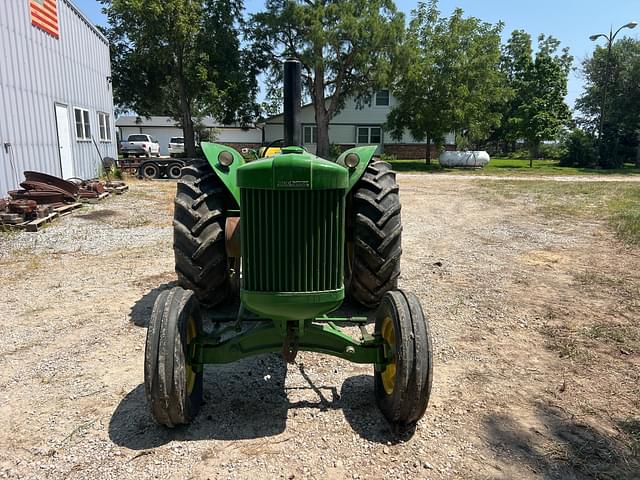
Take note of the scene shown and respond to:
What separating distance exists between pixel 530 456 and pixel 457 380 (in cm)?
94

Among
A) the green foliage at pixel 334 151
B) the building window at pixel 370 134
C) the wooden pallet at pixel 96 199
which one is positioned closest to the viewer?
the wooden pallet at pixel 96 199

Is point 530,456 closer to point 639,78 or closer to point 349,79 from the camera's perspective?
point 349,79

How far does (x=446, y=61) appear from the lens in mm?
27219

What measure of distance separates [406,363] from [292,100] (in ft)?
6.66

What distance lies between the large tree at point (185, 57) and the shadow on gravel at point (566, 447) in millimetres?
24899

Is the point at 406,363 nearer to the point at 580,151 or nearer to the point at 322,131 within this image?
the point at 322,131

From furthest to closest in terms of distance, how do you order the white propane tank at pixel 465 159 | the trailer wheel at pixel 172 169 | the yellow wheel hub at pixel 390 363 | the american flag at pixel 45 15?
the white propane tank at pixel 465 159 → the trailer wheel at pixel 172 169 → the american flag at pixel 45 15 → the yellow wheel hub at pixel 390 363

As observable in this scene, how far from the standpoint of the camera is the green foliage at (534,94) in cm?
2839

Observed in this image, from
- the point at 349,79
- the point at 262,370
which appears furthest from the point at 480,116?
the point at 262,370

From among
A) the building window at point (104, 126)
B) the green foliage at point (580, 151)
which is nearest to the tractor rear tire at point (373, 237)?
the building window at point (104, 126)

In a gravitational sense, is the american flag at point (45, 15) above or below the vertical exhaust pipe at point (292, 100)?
above

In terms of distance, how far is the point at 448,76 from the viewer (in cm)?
2711

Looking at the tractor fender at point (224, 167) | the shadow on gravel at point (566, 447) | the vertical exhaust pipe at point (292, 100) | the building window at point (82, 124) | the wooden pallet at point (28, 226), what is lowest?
the shadow on gravel at point (566, 447)

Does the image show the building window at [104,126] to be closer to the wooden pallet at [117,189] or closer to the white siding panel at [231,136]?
the wooden pallet at [117,189]
